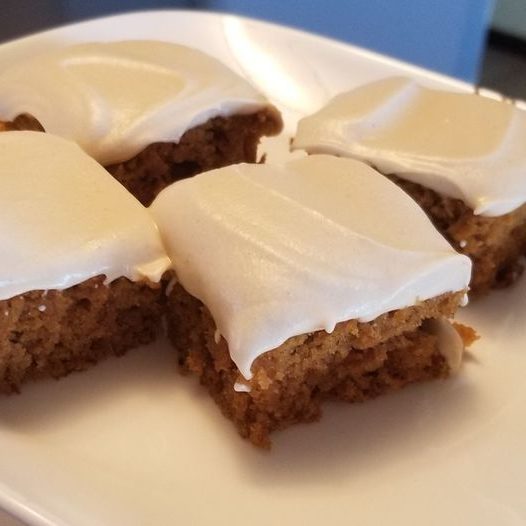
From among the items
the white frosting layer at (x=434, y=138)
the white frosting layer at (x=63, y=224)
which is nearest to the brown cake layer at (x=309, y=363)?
the white frosting layer at (x=63, y=224)

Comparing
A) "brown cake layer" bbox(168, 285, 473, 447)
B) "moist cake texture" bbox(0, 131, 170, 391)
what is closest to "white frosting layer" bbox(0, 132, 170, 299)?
"moist cake texture" bbox(0, 131, 170, 391)

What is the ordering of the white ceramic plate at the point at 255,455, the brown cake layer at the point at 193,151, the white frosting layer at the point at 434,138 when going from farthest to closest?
1. the brown cake layer at the point at 193,151
2. the white frosting layer at the point at 434,138
3. the white ceramic plate at the point at 255,455

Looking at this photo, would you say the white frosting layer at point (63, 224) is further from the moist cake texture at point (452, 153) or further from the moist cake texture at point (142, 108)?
the moist cake texture at point (452, 153)

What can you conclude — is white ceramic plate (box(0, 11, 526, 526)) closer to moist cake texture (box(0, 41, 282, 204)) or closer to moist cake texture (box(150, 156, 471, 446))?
moist cake texture (box(150, 156, 471, 446))

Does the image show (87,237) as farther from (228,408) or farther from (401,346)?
(401,346)

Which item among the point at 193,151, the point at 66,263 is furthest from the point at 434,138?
the point at 66,263

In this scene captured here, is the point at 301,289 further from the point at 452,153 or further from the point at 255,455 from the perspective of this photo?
the point at 452,153

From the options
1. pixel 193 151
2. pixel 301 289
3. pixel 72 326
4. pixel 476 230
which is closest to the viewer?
pixel 301 289
